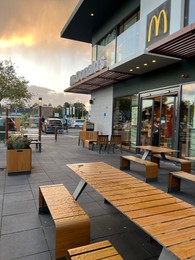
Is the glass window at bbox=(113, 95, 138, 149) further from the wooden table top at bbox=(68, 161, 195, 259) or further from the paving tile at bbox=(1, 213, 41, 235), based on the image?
the paving tile at bbox=(1, 213, 41, 235)

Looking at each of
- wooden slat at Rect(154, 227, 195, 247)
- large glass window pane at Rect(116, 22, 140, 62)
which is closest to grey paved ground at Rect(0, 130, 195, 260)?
wooden slat at Rect(154, 227, 195, 247)

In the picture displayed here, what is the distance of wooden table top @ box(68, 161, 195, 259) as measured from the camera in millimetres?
1483

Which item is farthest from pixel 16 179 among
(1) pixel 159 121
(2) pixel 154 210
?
(1) pixel 159 121

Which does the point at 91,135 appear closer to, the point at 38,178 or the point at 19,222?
the point at 38,178

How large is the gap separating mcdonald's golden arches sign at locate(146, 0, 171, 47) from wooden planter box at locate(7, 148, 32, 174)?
553 centimetres

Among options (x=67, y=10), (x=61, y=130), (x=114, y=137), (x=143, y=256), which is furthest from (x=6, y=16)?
(x=143, y=256)

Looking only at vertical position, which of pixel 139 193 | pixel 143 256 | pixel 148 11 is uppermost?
pixel 148 11

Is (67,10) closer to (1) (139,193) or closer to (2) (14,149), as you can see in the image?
(2) (14,149)

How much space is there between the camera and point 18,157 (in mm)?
5371

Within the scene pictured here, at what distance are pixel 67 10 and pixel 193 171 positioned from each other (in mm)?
11707

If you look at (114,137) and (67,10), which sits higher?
(67,10)

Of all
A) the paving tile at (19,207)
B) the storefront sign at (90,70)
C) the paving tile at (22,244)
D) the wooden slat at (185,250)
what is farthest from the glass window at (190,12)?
the paving tile at (22,244)

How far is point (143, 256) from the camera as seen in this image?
231cm

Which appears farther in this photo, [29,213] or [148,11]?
[148,11]
